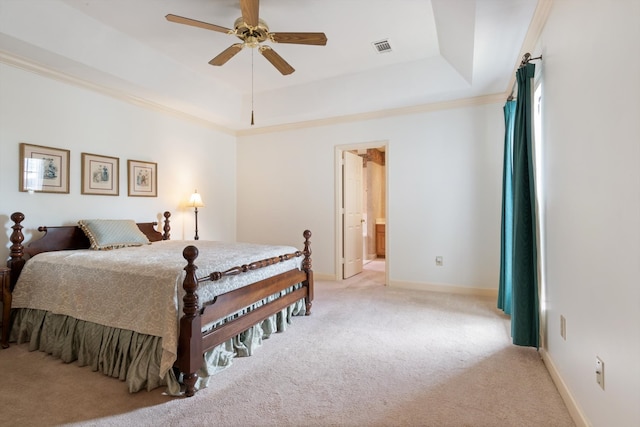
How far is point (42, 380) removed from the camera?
2.19 metres

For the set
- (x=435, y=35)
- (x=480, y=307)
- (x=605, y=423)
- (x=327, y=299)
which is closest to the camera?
(x=605, y=423)

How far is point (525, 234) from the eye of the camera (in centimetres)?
250

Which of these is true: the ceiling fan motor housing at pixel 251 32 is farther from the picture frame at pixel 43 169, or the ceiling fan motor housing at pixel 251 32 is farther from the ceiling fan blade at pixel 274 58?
the picture frame at pixel 43 169

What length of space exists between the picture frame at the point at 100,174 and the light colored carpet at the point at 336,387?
5.84 ft

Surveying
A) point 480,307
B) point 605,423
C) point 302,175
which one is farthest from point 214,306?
point 302,175

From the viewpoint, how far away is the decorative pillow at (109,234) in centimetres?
332

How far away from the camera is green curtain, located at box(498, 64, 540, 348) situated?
2471 mm

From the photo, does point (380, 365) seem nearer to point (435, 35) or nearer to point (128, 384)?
point (128, 384)

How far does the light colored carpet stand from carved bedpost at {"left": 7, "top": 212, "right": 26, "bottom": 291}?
65 centimetres

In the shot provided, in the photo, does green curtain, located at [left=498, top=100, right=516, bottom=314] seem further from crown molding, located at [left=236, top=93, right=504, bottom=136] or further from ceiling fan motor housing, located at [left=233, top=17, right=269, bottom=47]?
ceiling fan motor housing, located at [left=233, top=17, right=269, bottom=47]

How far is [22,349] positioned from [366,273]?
15.1 ft

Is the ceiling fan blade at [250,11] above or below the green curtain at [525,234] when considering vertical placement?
above

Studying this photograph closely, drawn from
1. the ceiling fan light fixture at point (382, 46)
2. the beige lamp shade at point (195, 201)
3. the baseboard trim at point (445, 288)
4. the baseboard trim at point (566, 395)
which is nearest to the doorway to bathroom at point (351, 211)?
the baseboard trim at point (445, 288)

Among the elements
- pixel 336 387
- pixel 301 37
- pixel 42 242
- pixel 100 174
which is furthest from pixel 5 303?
pixel 301 37
